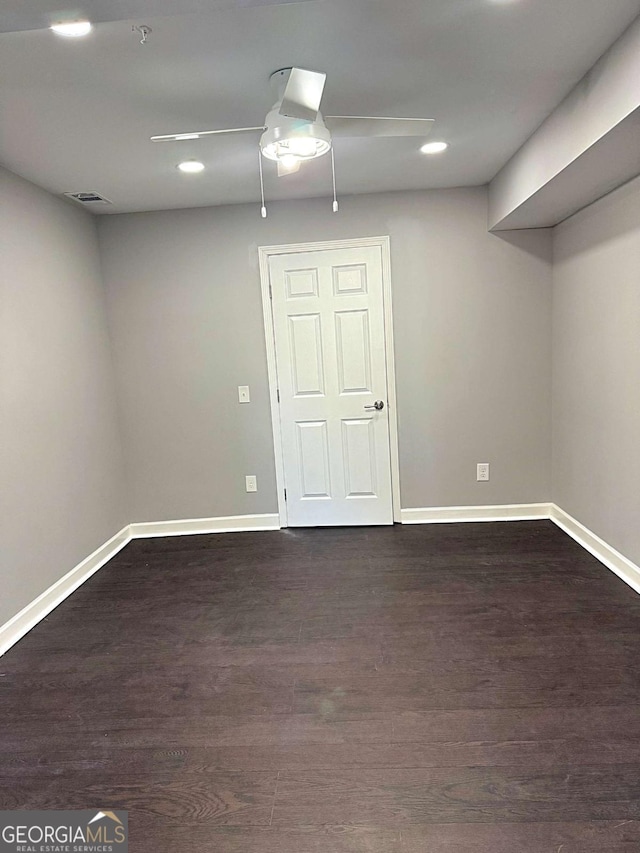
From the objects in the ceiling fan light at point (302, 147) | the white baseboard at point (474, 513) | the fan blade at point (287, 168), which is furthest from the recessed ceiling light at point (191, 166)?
the white baseboard at point (474, 513)

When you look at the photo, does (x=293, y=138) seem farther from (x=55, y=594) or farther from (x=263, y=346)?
(x=55, y=594)

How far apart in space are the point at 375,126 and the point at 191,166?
130cm

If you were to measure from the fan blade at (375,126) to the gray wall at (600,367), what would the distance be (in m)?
1.38

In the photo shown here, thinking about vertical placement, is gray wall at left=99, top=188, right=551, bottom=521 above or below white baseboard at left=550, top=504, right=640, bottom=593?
above

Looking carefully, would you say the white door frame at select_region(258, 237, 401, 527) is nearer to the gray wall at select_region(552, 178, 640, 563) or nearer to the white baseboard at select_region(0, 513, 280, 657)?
the white baseboard at select_region(0, 513, 280, 657)

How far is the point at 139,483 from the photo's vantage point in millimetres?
4289

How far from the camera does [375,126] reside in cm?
218

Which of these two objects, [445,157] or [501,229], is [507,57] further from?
[501,229]

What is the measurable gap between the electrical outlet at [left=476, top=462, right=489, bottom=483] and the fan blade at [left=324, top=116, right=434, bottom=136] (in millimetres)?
2610

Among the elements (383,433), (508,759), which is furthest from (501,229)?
(508,759)

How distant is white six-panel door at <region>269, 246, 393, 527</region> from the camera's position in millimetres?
4000

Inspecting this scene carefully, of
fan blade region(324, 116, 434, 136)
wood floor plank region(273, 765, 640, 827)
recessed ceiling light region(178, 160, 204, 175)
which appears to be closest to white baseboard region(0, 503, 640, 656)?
wood floor plank region(273, 765, 640, 827)

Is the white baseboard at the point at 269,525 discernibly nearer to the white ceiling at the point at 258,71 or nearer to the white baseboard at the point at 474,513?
→ the white baseboard at the point at 474,513

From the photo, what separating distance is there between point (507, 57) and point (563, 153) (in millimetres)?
662
